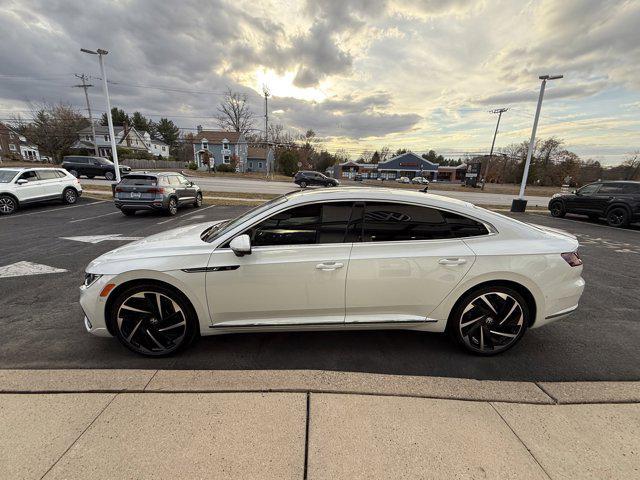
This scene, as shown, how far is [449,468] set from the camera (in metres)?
1.70

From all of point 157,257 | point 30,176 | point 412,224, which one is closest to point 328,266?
point 412,224

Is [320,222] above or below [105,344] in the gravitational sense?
above

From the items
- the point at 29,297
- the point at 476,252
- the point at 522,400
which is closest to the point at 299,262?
the point at 476,252

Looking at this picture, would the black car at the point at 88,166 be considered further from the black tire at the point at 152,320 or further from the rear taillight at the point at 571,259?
A: the rear taillight at the point at 571,259

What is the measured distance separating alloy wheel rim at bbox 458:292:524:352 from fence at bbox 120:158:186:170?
53.1 metres

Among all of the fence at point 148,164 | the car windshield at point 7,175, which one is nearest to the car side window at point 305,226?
the car windshield at point 7,175

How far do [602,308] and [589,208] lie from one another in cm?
1137

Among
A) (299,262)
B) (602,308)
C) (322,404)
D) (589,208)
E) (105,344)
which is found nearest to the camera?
(322,404)

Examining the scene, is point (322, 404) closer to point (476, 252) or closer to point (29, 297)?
point (476, 252)

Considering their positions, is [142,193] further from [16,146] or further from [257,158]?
[16,146]

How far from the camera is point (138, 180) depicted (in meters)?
9.95

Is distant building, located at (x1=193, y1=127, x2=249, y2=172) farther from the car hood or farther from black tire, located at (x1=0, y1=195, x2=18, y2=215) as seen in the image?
the car hood

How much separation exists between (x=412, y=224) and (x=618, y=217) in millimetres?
13420

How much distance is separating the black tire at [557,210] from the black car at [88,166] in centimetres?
2913
